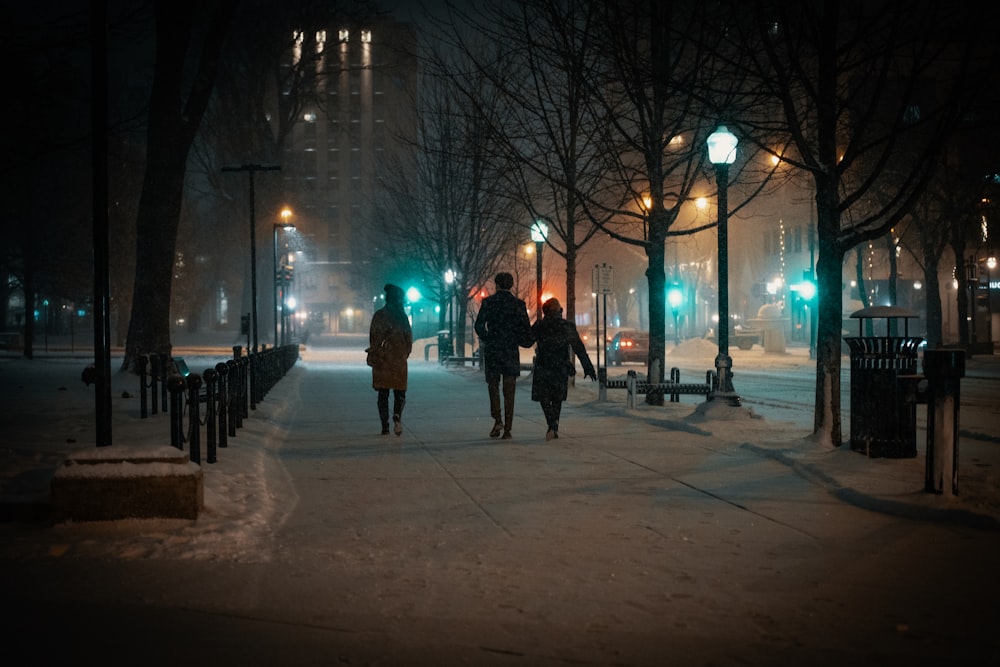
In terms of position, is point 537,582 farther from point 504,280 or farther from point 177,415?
point 504,280

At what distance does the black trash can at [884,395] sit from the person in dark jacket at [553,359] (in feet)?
11.8

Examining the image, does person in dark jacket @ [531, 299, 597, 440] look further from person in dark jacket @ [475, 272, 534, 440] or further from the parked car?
the parked car

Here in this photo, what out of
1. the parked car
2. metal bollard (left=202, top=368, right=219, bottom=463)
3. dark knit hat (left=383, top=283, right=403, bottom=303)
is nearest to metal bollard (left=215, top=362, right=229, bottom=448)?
metal bollard (left=202, top=368, right=219, bottom=463)

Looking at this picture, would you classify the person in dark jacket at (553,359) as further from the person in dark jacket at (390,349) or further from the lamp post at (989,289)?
the lamp post at (989,289)

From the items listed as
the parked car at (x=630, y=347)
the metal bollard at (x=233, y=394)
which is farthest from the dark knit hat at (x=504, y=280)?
the parked car at (x=630, y=347)

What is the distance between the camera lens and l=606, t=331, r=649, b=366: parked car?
4556 centimetres

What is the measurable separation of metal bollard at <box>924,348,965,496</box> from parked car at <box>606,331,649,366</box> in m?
36.6

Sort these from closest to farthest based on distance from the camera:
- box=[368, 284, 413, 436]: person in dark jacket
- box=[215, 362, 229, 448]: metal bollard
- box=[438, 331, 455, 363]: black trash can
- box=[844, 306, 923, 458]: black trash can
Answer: box=[844, 306, 923, 458]: black trash can, box=[215, 362, 229, 448]: metal bollard, box=[368, 284, 413, 436]: person in dark jacket, box=[438, 331, 455, 363]: black trash can

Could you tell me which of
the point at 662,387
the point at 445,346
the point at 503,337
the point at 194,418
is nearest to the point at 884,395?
the point at 503,337

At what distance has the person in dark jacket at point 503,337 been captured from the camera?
43.5ft

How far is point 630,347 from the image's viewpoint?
4581 cm

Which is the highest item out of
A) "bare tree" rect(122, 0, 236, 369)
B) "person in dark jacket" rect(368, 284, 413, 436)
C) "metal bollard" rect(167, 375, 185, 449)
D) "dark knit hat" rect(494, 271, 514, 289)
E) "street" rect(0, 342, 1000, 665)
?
"bare tree" rect(122, 0, 236, 369)

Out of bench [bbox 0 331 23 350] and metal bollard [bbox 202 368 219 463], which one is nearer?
metal bollard [bbox 202 368 219 463]

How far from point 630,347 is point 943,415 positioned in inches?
1471
